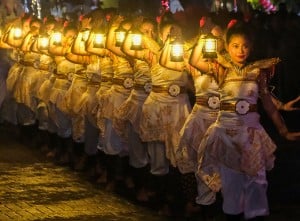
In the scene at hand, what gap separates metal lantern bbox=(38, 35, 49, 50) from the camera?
13126 mm

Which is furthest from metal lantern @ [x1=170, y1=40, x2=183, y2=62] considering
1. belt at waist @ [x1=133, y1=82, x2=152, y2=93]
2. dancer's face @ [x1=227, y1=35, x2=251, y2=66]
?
A: dancer's face @ [x1=227, y1=35, x2=251, y2=66]

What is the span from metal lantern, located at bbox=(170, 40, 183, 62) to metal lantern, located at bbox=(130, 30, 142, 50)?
89 cm

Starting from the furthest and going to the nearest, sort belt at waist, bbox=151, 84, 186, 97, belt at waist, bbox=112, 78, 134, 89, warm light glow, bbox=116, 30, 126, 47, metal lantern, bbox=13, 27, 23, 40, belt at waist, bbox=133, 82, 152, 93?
metal lantern, bbox=13, 27, 23, 40 < belt at waist, bbox=112, 78, 134, 89 < warm light glow, bbox=116, 30, 126, 47 < belt at waist, bbox=133, 82, 152, 93 < belt at waist, bbox=151, 84, 186, 97

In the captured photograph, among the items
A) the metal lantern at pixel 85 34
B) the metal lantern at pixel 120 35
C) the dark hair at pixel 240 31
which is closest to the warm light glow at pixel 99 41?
the metal lantern at pixel 85 34

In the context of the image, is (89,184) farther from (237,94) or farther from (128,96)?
(237,94)

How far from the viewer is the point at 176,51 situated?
29.5 feet

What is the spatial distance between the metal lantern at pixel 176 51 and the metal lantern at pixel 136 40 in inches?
35.0

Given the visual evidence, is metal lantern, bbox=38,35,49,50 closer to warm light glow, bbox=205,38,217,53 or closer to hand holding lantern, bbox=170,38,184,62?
hand holding lantern, bbox=170,38,184,62

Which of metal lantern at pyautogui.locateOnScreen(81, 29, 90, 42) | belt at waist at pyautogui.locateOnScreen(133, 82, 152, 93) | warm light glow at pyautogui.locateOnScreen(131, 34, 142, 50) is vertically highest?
metal lantern at pyautogui.locateOnScreen(81, 29, 90, 42)

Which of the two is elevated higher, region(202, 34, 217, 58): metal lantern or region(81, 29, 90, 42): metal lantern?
region(81, 29, 90, 42): metal lantern

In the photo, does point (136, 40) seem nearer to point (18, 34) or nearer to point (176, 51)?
point (176, 51)

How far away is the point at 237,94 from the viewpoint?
766 cm

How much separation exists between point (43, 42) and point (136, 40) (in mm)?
3748

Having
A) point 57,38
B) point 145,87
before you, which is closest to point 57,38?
point 57,38
